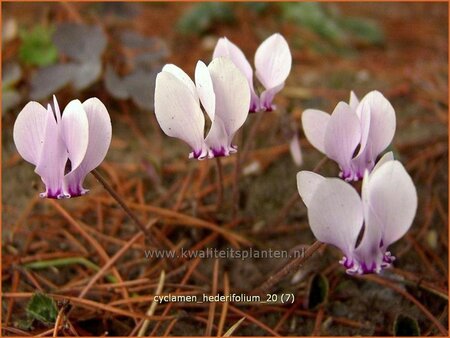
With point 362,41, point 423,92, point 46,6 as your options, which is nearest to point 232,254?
point 423,92

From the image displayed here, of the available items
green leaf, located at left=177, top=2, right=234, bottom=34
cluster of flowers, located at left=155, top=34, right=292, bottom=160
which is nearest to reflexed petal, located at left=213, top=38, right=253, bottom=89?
cluster of flowers, located at left=155, top=34, right=292, bottom=160

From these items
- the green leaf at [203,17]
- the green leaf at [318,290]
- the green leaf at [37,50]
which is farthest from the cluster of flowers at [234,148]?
the green leaf at [203,17]

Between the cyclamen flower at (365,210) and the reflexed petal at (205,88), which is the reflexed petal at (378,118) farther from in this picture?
the reflexed petal at (205,88)

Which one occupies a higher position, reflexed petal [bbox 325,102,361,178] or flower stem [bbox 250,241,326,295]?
reflexed petal [bbox 325,102,361,178]

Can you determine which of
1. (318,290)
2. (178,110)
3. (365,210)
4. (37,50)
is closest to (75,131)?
(178,110)

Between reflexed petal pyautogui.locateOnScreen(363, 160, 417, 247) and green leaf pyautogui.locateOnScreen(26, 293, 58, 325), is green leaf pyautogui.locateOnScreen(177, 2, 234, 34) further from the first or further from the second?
reflexed petal pyautogui.locateOnScreen(363, 160, 417, 247)

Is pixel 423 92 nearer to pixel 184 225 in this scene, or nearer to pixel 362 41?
pixel 362 41

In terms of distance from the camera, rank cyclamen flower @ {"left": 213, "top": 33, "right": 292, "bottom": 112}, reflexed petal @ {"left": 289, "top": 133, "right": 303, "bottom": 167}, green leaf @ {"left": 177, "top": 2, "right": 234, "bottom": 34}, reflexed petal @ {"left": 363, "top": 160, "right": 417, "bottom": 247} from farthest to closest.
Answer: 1. green leaf @ {"left": 177, "top": 2, "right": 234, "bottom": 34}
2. reflexed petal @ {"left": 289, "top": 133, "right": 303, "bottom": 167}
3. cyclamen flower @ {"left": 213, "top": 33, "right": 292, "bottom": 112}
4. reflexed petal @ {"left": 363, "top": 160, "right": 417, "bottom": 247}
